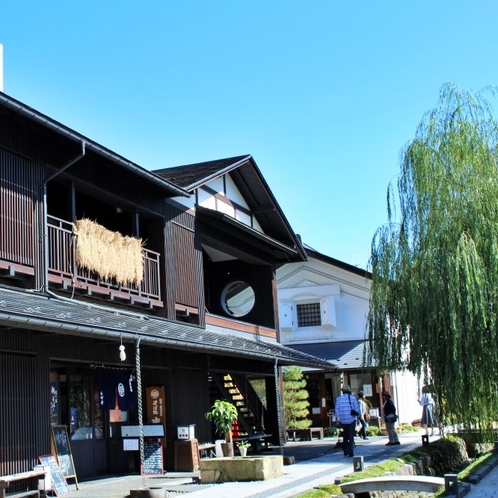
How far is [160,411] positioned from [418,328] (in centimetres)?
610

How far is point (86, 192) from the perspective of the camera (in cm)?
1584

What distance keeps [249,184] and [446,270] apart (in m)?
8.14

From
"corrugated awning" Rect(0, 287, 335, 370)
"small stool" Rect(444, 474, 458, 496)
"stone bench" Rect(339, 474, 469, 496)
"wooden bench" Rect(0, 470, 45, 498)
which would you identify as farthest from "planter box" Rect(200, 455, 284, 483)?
"small stool" Rect(444, 474, 458, 496)

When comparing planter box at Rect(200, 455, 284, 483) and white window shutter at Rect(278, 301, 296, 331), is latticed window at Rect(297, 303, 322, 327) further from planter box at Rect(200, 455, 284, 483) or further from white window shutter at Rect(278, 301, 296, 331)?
planter box at Rect(200, 455, 284, 483)

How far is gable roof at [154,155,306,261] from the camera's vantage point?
20.2 meters

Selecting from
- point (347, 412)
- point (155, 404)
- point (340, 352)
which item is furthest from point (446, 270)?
point (340, 352)

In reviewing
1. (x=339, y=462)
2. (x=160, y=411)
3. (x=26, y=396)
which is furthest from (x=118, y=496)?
(x=339, y=462)

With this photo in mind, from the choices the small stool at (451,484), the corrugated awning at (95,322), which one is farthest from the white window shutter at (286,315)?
the small stool at (451,484)

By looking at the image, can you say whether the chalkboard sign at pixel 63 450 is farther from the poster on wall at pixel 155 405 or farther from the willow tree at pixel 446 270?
the willow tree at pixel 446 270

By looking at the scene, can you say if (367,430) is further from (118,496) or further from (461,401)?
(118,496)

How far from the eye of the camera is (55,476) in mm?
12492

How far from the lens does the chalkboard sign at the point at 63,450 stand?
13.1 metres

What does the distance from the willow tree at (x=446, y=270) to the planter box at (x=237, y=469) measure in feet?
16.2

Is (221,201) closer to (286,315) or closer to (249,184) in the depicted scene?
(249,184)
